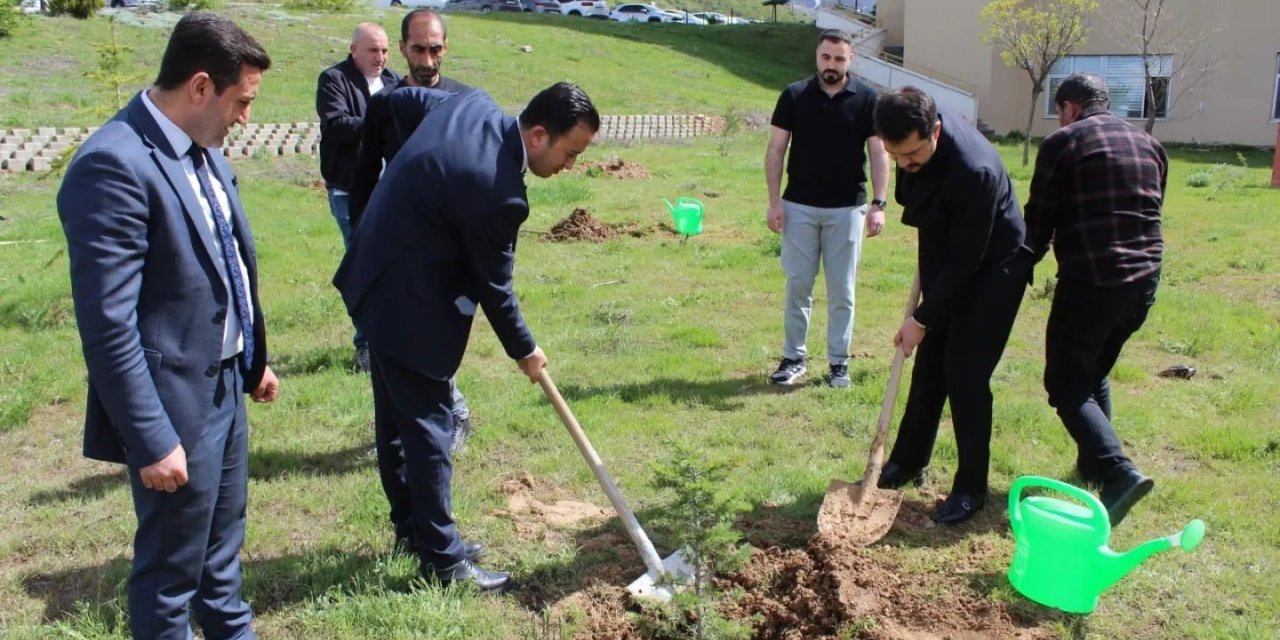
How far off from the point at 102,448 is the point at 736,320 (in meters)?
5.39

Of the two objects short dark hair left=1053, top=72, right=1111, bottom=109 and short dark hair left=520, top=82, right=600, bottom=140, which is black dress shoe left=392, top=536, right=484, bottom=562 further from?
short dark hair left=1053, top=72, right=1111, bottom=109

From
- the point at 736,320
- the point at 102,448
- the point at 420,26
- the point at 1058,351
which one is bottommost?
the point at 736,320

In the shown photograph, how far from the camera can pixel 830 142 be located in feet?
18.2

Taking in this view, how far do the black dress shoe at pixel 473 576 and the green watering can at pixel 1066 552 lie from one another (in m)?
1.88

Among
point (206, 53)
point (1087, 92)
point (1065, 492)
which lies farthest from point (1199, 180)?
point (206, 53)

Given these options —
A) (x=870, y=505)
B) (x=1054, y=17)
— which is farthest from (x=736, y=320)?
(x=1054, y=17)

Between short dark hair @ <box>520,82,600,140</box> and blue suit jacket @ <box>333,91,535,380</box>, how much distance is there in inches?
5.1

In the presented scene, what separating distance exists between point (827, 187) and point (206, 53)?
Result: 3842 millimetres

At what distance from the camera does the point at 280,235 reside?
32.8 ft

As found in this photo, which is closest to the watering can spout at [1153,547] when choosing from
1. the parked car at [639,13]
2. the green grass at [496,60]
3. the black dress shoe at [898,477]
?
the black dress shoe at [898,477]

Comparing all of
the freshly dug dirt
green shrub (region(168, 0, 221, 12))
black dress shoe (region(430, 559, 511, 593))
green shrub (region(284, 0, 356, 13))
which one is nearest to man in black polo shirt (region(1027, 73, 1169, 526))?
the freshly dug dirt

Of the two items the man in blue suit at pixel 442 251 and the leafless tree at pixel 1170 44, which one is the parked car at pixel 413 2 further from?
the man in blue suit at pixel 442 251

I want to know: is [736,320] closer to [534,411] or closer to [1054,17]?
[534,411]

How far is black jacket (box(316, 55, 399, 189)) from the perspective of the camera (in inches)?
201
